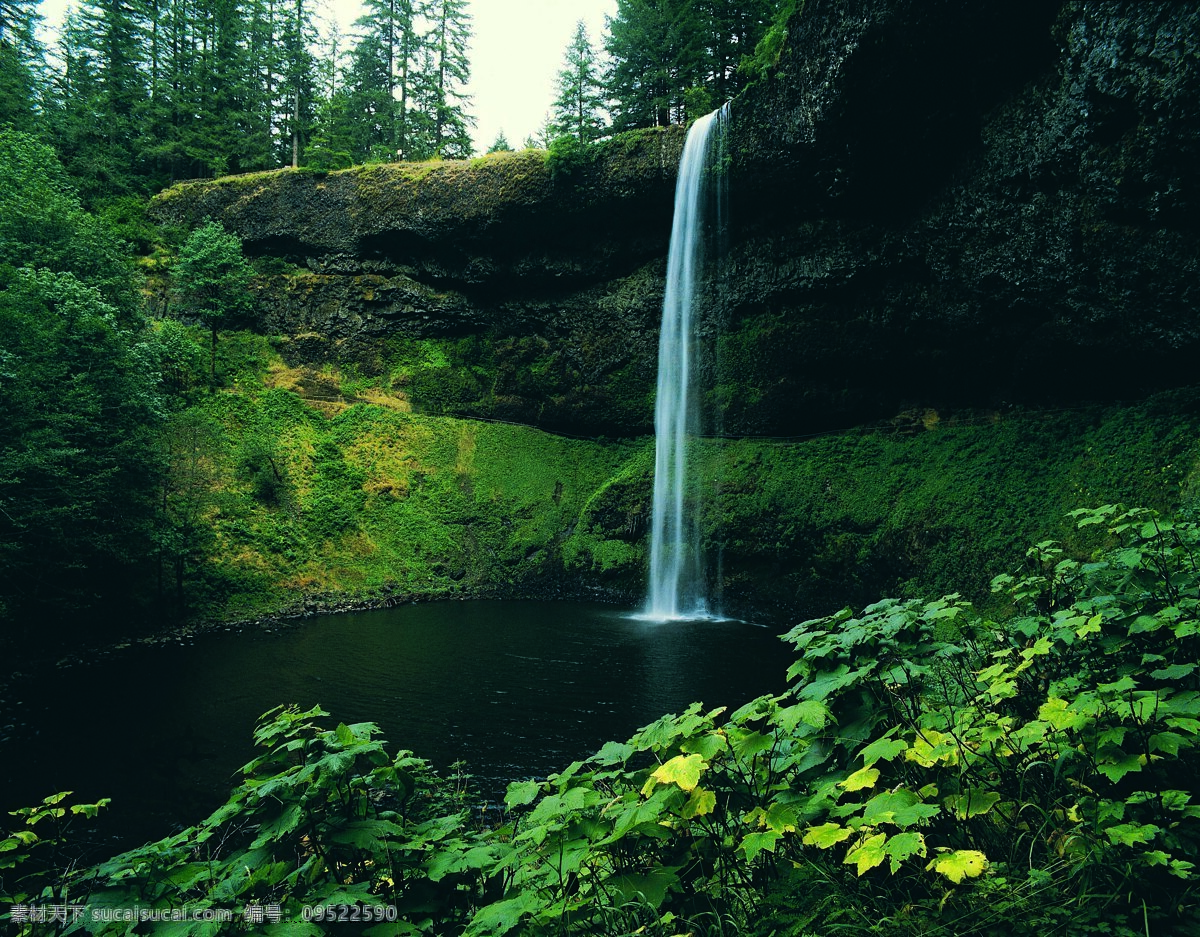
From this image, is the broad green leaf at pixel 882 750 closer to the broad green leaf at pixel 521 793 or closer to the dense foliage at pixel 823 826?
the dense foliage at pixel 823 826

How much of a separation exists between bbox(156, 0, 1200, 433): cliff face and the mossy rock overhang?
9 cm

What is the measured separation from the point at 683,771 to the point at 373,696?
8654mm

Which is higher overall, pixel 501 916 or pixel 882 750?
pixel 882 750

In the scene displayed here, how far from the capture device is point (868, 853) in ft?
5.47

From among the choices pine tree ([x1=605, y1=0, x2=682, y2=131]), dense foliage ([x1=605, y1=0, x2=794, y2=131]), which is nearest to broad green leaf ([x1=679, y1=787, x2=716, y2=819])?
dense foliage ([x1=605, y1=0, x2=794, y2=131])

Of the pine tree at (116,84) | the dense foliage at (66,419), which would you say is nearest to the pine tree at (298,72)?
the pine tree at (116,84)

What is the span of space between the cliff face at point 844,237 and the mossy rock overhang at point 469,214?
0.29ft

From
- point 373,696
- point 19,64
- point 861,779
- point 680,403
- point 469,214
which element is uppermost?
point 19,64

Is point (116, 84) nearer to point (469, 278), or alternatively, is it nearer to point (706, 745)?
point (469, 278)

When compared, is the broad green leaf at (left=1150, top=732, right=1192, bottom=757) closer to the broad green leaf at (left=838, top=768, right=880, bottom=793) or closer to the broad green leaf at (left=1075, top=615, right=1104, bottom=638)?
the broad green leaf at (left=1075, top=615, right=1104, bottom=638)

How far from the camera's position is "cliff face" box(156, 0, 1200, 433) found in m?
11.6

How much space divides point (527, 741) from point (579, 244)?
18412mm

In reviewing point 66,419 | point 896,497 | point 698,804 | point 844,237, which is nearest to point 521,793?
point 698,804

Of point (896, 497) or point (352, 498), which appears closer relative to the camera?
point (896, 497)
